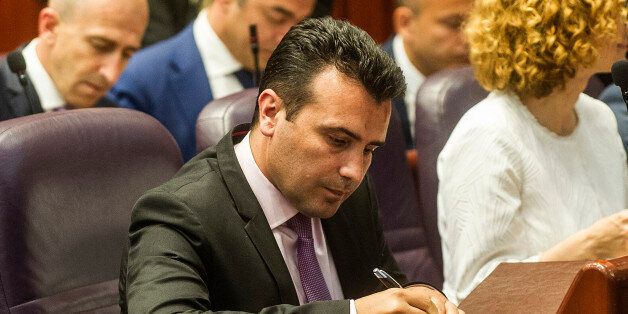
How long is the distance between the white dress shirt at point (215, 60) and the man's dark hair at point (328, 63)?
866mm

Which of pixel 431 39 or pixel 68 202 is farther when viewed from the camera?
pixel 431 39

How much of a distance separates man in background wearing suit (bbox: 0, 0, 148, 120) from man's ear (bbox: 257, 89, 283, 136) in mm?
677

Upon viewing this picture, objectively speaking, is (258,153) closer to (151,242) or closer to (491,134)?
(151,242)

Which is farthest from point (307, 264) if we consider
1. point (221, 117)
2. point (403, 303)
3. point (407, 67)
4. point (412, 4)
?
point (412, 4)

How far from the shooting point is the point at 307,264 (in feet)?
4.04

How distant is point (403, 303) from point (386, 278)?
0.20 meters

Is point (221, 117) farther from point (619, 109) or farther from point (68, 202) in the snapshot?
point (619, 109)

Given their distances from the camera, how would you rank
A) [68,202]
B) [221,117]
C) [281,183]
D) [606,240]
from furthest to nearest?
[221,117]
[606,240]
[68,202]
[281,183]

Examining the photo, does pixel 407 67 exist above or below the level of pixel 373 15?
below

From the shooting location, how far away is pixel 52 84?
5.95 feet

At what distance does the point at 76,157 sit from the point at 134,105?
0.62 metres

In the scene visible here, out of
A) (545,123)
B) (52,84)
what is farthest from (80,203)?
(545,123)

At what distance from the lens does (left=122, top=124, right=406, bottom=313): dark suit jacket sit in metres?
1.01

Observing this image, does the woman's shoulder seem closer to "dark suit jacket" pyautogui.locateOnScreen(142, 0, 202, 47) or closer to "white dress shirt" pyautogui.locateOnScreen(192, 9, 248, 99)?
A: "white dress shirt" pyautogui.locateOnScreen(192, 9, 248, 99)
